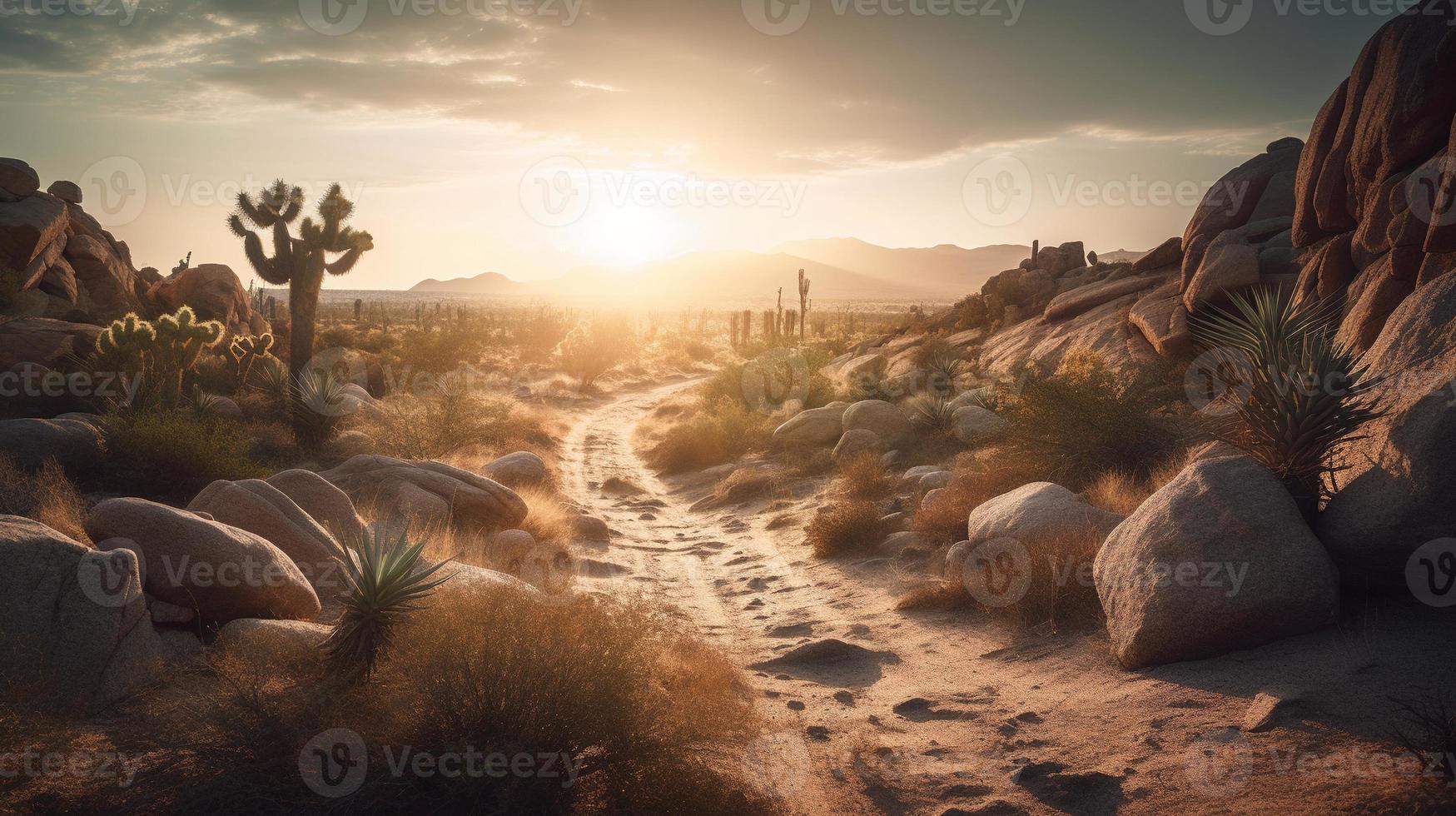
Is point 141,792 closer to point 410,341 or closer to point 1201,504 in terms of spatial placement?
point 1201,504

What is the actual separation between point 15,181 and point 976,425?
2369cm

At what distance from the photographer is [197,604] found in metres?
5.66

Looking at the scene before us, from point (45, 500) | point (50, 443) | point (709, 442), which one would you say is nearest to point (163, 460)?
point (50, 443)

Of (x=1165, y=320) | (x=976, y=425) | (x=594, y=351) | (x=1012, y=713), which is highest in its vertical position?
(x=1165, y=320)

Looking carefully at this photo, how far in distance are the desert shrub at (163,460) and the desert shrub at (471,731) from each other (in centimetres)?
578

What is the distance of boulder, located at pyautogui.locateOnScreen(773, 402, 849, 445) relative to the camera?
16.4m

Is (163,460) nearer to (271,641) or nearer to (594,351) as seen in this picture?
(271,641)

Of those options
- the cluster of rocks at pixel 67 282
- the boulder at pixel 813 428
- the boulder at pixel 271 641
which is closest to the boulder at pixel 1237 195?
the boulder at pixel 813 428

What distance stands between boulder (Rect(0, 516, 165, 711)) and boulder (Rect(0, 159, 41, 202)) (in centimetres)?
1973

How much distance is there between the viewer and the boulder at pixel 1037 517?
25.1 ft

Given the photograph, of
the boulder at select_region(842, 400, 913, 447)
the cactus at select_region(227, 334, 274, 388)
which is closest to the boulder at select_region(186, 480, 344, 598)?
the boulder at select_region(842, 400, 913, 447)

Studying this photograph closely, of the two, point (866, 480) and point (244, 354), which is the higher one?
point (244, 354)

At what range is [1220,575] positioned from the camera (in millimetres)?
5344

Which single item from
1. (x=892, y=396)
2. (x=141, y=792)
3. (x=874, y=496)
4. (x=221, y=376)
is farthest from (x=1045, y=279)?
(x=141, y=792)
